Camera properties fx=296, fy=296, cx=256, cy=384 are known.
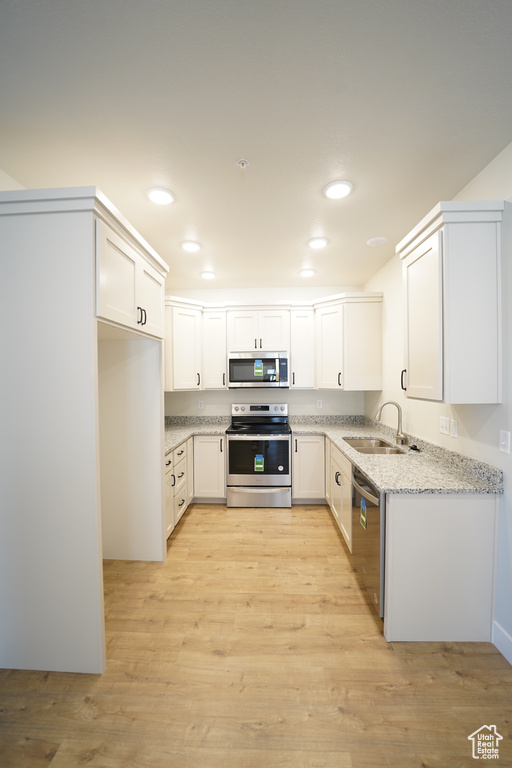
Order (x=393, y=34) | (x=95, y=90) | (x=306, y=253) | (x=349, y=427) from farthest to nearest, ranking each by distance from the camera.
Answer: (x=349, y=427) < (x=306, y=253) < (x=95, y=90) < (x=393, y=34)

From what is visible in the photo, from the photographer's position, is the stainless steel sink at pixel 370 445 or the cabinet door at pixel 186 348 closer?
the stainless steel sink at pixel 370 445

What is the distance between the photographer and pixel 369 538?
185 cm

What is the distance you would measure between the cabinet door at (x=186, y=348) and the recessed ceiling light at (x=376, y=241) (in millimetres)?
2023

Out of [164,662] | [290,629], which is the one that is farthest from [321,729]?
[164,662]

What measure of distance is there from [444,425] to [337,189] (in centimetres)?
172

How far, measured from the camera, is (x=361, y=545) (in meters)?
2.03

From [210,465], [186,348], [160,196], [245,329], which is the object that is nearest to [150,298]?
[160,196]

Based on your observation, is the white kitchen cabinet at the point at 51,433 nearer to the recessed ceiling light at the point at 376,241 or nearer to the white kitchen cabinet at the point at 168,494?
the white kitchen cabinet at the point at 168,494

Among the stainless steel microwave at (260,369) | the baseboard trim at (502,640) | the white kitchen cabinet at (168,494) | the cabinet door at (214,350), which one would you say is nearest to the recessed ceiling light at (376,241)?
the stainless steel microwave at (260,369)

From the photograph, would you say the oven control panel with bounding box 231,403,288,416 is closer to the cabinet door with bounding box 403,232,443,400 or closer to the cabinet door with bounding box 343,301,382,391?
the cabinet door with bounding box 343,301,382,391

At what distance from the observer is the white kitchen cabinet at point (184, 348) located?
3350mm

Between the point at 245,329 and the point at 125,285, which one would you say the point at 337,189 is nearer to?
the point at 125,285

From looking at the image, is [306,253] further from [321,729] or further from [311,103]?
[321,729]

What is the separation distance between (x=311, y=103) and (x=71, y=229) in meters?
1.22
